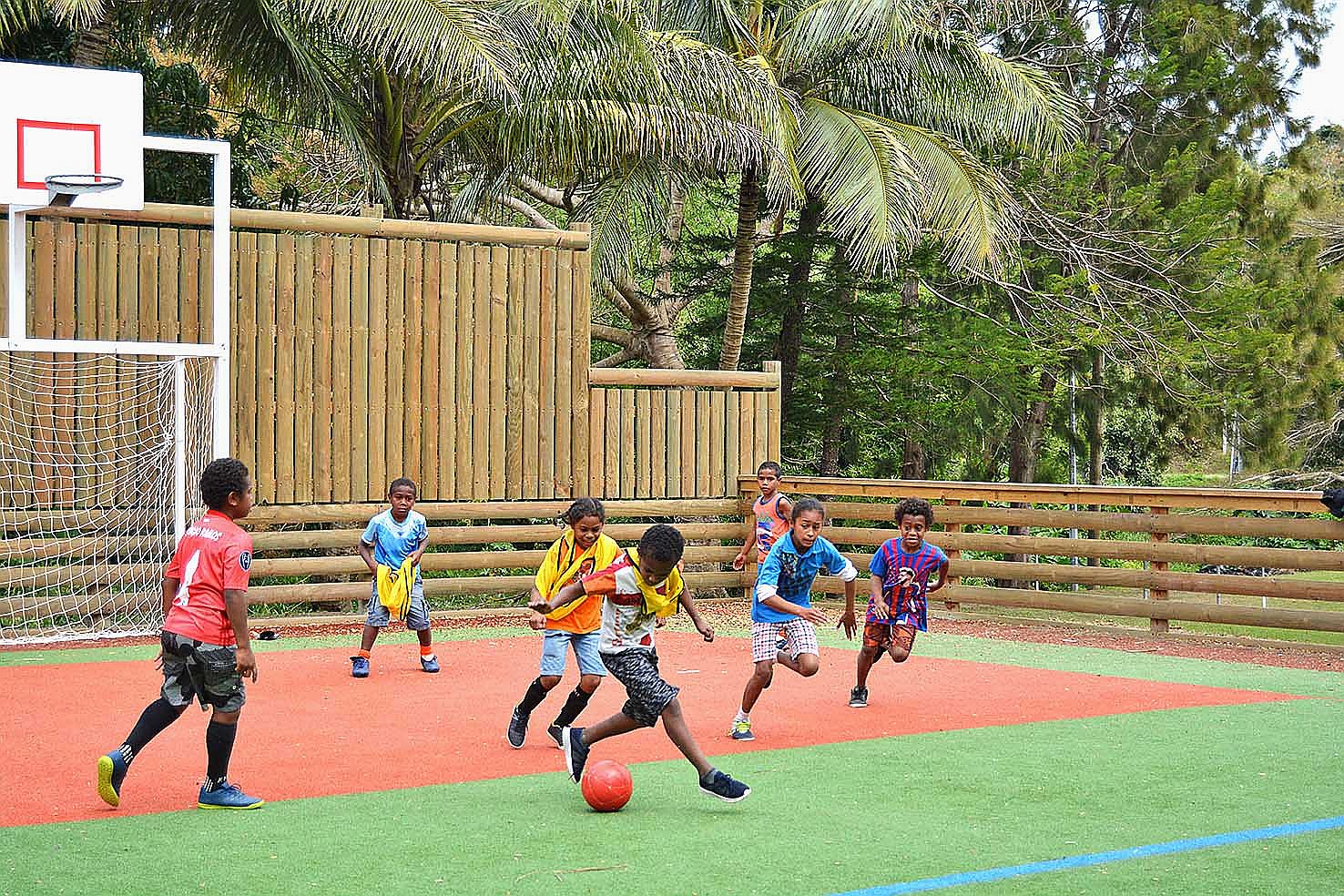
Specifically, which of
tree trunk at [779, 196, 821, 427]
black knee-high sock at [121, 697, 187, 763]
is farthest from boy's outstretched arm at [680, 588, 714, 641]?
tree trunk at [779, 196, 821, 427]

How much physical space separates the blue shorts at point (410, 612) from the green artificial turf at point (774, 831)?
3.61 metres

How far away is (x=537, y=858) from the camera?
6145mm

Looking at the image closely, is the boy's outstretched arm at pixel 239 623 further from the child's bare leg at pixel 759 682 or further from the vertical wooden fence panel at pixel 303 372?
the vertical wooden fence panel at pixel 303 372

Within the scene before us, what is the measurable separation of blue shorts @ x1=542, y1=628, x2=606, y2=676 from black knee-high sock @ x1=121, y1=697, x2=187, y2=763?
7.79ft

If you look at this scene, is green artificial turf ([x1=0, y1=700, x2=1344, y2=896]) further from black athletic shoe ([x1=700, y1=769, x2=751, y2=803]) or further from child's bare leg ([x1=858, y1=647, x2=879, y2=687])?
child's bare leg ([x1=858, y1=647, x2=879, y2=687])

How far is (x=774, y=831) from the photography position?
21.8 ft

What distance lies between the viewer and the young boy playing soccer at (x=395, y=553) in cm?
1175

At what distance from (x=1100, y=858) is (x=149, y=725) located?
4264 millimetres

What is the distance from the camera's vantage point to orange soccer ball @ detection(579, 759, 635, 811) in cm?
697

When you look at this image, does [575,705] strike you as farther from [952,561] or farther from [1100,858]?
[952,561]

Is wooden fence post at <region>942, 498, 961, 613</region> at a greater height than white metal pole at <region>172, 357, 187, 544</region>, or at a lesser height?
lesser

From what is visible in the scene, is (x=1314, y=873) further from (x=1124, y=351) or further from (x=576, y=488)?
(x=1124, y=351)

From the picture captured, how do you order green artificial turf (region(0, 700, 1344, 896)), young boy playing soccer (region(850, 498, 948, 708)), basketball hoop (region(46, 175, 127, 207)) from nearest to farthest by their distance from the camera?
green artificial turf (region(0, 700, 1344, 896)), young boy playing soccer (region(850, 498, 948, 708)), basketball hoop (region(46, 175, 127, 207))

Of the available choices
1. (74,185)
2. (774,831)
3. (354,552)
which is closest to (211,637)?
(774,831)
